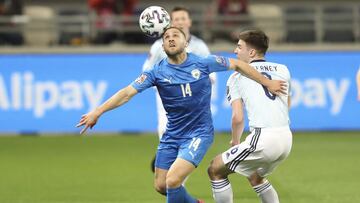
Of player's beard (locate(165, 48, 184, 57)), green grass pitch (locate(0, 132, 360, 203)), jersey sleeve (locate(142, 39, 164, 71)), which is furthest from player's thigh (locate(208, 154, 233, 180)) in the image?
jersey sleeve (locate(142, 39, 164, 71))

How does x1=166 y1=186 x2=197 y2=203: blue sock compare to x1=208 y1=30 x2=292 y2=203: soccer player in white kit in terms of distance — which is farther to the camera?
x1=166 y1=186 x2=197 y2=203: blue sock

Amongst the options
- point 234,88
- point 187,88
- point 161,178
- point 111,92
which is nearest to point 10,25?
point 111,92

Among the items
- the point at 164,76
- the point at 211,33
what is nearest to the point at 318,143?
the point at 211,33

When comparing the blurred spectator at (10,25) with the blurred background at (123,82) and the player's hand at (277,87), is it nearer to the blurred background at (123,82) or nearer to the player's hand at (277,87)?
the blurred background at (123,82)

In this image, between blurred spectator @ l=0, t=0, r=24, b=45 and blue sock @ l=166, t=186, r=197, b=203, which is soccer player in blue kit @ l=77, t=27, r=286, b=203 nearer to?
blue sock @ l=166, t=186, r=197, b=203

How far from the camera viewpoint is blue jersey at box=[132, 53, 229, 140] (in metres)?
8.99

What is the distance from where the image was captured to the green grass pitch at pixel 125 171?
1123cm

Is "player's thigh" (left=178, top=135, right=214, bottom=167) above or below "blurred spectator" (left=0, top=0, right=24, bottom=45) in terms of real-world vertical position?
above

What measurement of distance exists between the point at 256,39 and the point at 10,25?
11.5m

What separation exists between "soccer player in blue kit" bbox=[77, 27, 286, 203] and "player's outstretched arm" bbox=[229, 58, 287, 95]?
12 cm

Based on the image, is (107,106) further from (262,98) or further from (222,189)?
(262,98)

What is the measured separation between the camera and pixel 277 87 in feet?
28.3

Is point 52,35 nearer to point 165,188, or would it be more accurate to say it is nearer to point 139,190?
point 139,190

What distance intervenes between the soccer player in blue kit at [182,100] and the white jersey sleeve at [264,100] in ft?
0.85
